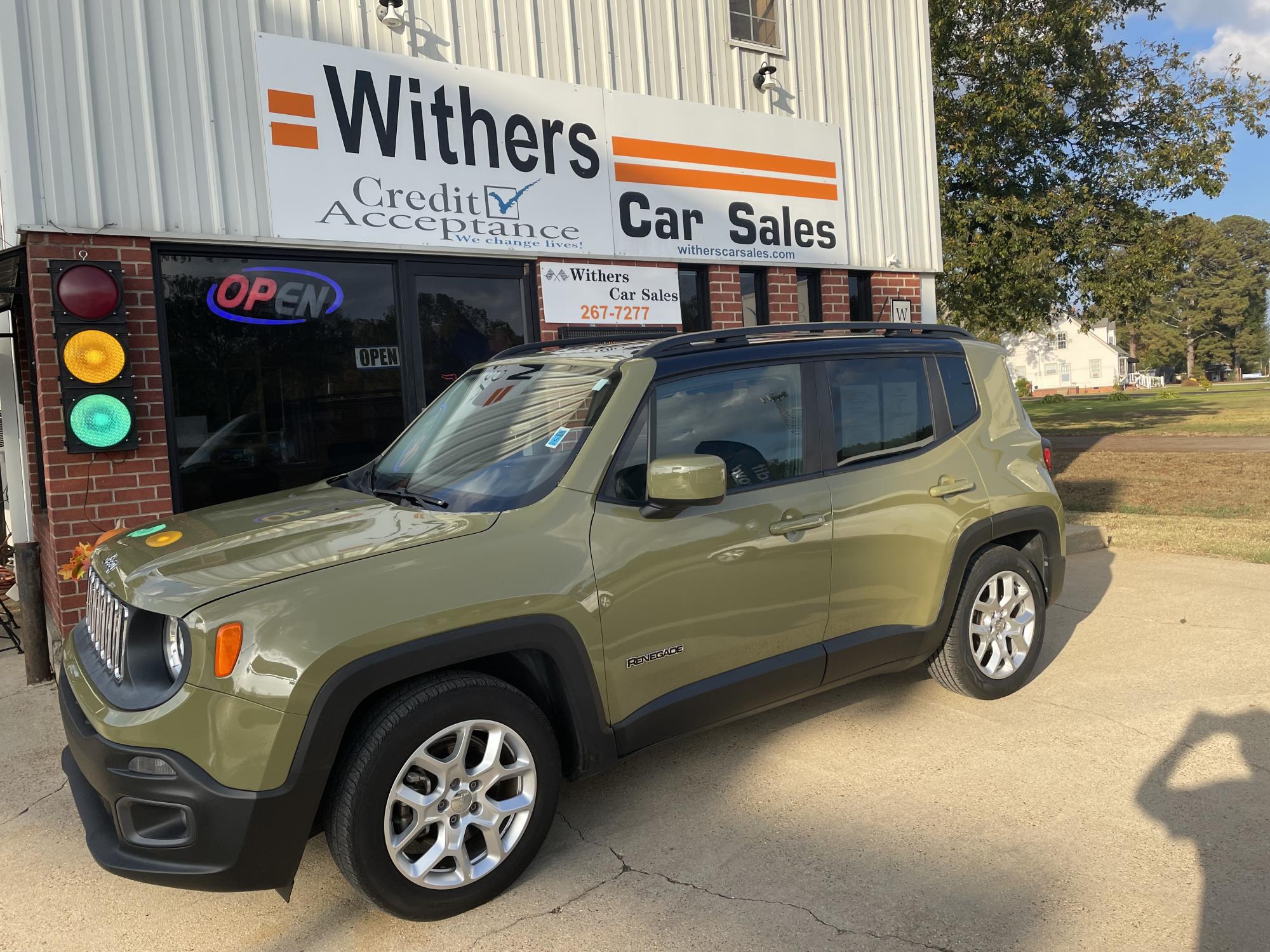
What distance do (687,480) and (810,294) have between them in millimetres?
7166

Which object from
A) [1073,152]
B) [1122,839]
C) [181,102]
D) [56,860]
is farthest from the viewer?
[1073,152]

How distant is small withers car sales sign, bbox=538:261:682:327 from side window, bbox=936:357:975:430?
4169mm

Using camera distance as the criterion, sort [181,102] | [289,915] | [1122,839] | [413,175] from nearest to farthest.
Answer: [289,915] < [1122,839] < [181,102] < [413,175]

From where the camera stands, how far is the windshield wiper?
3504 millimetres

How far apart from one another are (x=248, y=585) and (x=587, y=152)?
634 cm

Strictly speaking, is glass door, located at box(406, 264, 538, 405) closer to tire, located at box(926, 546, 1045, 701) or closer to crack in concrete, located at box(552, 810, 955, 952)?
tire, located at box(926, 546, 1045, 701)

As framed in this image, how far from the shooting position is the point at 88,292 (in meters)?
5.98

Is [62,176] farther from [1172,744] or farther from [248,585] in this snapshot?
[1172,744]

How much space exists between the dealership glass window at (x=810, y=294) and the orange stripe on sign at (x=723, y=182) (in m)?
0.79

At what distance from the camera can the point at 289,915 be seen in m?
3.07

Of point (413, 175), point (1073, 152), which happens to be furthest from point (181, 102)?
point (1073, 152)

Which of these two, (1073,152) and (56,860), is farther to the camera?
(1073,152)

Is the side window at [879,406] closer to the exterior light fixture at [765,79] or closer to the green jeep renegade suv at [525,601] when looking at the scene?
the green jeep renegade suv at [525,601]

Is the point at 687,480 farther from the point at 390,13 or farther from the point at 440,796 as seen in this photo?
the point at 390,13
